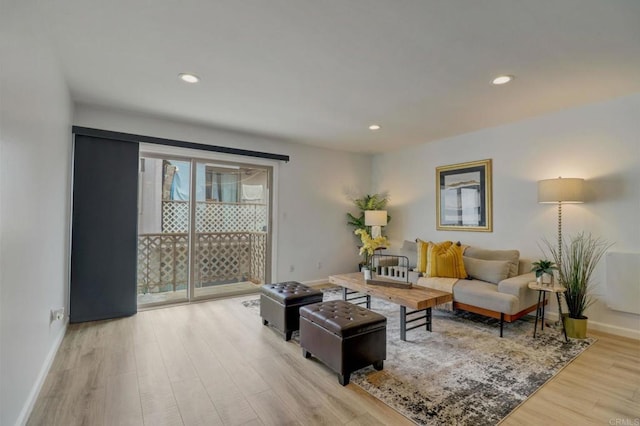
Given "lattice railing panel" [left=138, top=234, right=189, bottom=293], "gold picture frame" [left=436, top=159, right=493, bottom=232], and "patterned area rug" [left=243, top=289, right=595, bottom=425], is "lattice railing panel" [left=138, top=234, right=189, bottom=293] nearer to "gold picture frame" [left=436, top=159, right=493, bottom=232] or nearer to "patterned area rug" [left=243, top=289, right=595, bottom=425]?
"patterned area rug" [left=243, top=289, right=595, bottom=425]

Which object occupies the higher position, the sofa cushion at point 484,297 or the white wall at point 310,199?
the white wall at point 310,199

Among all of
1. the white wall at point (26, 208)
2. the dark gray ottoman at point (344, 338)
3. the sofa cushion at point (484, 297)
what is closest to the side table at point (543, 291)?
the sofa cushion at point (484, 297)

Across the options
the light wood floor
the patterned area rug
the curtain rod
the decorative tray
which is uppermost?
the curtain rod

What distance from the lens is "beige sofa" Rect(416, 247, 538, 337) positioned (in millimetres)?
3078

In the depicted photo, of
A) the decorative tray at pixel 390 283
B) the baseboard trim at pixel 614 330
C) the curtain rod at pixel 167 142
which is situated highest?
the curtain rod at pixel 167 142

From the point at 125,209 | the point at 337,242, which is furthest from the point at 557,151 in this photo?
the point at 125,209

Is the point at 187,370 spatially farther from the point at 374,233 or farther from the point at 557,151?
the point at 557,151

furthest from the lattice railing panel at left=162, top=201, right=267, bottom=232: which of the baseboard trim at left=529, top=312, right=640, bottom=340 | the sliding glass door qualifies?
the baseboard trim at left=529, top=312, right=640, bottom=340

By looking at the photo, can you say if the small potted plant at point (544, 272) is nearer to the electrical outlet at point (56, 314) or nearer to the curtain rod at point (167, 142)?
the curtain rod at point (167, 142)

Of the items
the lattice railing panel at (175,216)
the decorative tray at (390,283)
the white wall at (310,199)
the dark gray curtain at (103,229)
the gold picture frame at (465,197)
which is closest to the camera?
the decorative tray at (390,283)

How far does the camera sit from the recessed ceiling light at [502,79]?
8.97ft

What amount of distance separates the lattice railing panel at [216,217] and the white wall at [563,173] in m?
2.85

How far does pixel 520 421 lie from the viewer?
1809 mm

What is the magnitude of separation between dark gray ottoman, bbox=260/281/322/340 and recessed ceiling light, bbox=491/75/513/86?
272 cm
